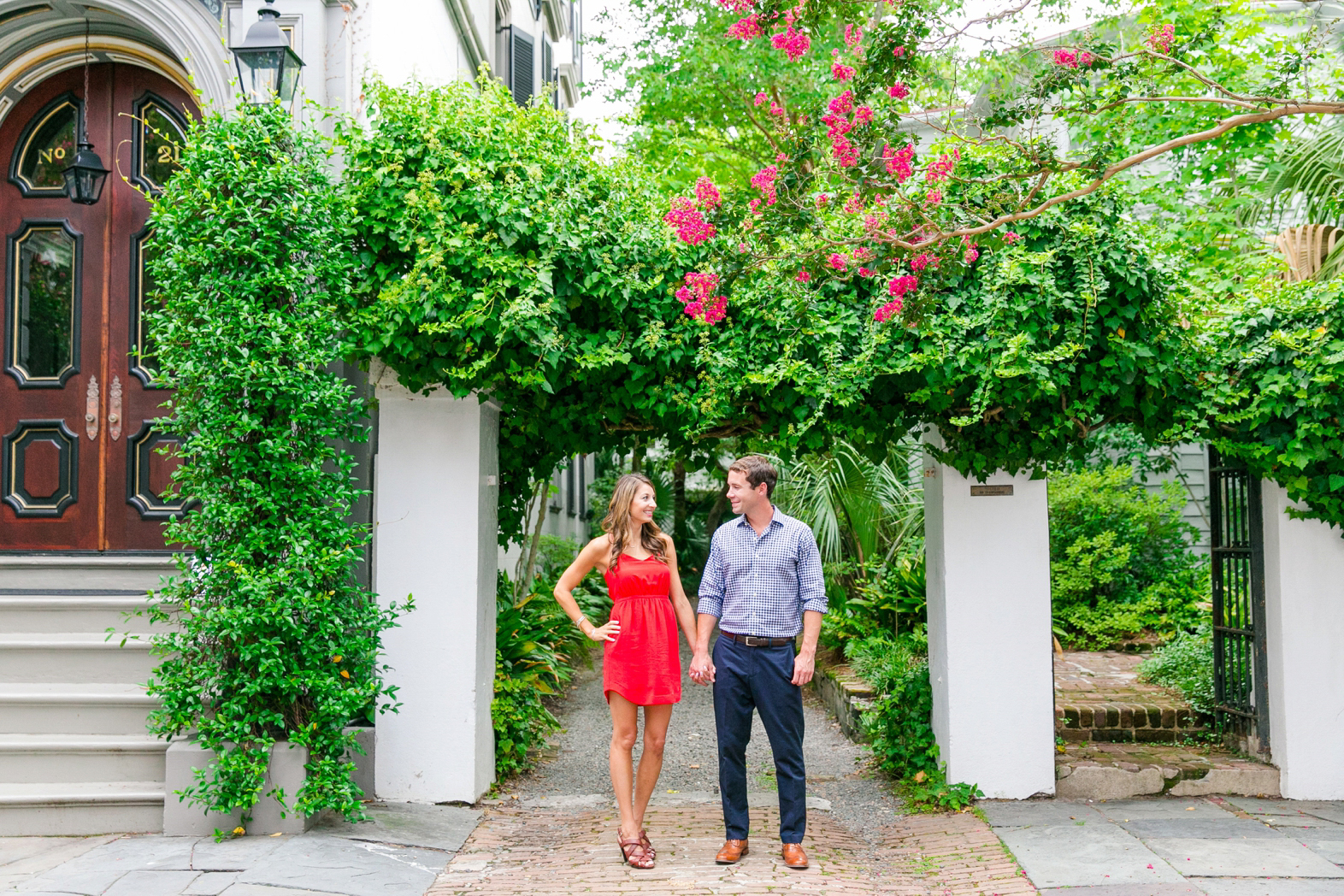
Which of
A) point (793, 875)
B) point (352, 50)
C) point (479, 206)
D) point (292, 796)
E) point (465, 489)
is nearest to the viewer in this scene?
point (793, 875)

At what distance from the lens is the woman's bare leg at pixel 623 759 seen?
195 inches

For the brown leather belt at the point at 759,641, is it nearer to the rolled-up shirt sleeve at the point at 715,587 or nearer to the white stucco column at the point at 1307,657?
the rolled-up shirt sleeve at the point at 715,587

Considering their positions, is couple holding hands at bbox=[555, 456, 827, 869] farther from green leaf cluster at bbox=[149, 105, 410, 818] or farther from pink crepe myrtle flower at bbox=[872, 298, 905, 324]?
green leaf cluster at bbox=[149, 105, 410, 818]

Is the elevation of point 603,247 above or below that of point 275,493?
above

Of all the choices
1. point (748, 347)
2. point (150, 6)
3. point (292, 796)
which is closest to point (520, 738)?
point (292, 796)

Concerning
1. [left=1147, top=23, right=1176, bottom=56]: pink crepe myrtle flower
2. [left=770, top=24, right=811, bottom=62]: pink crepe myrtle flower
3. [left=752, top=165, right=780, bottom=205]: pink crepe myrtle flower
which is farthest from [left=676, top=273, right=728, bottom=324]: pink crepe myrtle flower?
[left=1147, top=23, right=1176, bottom=56]: pink crepe myrtle flower

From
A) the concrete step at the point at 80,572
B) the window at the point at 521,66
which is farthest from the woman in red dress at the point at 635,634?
the window at the point at 521,66

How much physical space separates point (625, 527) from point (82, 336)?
13.5 feet

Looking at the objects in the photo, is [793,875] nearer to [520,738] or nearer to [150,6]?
[520,738]

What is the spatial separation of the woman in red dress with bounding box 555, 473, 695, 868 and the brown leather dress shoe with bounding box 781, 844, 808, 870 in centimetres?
64

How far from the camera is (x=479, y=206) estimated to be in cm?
552

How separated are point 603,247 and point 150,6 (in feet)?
11.0

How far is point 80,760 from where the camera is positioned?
5.30m

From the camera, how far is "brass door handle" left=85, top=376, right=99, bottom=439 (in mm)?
6609
